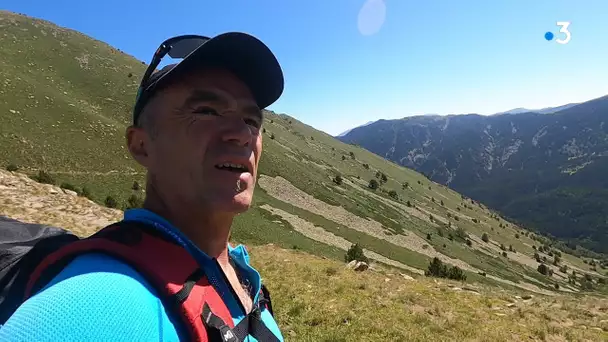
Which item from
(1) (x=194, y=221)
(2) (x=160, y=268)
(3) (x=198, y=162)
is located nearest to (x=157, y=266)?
(2) (x=160, y=268)

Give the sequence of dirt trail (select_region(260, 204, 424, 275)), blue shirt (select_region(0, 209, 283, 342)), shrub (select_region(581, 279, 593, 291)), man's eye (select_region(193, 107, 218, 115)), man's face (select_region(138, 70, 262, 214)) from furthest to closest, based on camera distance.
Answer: shrub (select_region(581, 279, 593, 291)) < dirt trail (select_region(260, 204, 424, 275)) < man's eye (select_region(193, 107, 218, 115)) < man's face (select_region(138, 70, 262, 214)) < blue shirt (select_region(0, 209, 283, 342))

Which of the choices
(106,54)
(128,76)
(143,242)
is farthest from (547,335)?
(106,54)

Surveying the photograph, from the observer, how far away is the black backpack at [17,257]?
2.72m

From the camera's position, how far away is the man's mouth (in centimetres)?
268

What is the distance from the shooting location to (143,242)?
7.07 ft

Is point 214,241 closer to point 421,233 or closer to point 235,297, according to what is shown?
point 235,297

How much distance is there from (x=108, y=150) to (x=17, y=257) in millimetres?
46240

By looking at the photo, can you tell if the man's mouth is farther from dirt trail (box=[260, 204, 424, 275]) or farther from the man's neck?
dirt trail (box=[260, 204, 424, 275])

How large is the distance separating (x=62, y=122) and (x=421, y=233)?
67.1m

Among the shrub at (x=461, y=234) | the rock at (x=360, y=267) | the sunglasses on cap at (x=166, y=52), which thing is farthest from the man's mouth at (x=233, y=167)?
the shrub at (x=461, y=234)

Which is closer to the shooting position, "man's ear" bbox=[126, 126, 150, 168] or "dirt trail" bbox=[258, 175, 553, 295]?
"man's ear" bbox=[126, 126, 150, 168]

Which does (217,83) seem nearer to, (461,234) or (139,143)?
(139,143)

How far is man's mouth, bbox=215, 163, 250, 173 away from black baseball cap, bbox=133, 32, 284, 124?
2.41ft

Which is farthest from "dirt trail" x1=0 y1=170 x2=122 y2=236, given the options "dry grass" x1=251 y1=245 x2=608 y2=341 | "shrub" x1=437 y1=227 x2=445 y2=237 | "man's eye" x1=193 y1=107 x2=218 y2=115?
"shrub" x1=437 y1=227 x2=445 y2=237
